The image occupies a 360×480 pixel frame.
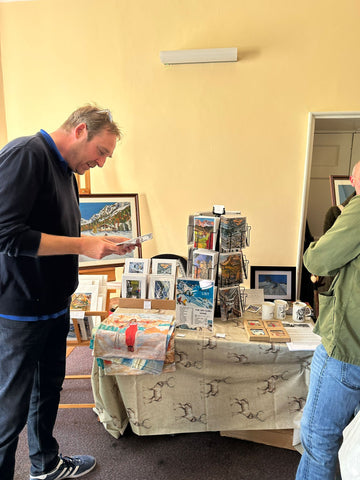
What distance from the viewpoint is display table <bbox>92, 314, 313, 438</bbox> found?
1.59 meters

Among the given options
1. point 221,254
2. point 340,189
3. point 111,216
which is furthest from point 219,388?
point 340,189

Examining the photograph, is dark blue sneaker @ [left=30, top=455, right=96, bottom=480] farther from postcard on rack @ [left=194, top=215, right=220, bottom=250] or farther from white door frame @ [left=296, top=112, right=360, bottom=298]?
white door frame @ [left=296, top=112, right=360, bottom=298]

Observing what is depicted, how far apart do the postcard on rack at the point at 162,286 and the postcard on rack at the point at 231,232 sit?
374mm

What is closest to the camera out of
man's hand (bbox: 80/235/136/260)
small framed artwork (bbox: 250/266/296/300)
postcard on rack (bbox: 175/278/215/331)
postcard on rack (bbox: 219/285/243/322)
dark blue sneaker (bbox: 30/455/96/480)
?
man's hand (bbox: 80/235/136/260)

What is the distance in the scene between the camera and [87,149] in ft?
4.25

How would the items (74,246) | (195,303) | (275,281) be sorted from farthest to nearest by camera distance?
(275,281), (195,303), (74,246)

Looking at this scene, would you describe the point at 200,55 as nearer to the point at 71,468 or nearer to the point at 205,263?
the point at 205,263

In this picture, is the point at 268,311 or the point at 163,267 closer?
the point at 268,311

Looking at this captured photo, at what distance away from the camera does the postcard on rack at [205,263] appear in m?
1.72

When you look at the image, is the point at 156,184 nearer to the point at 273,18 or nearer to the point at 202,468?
the point at 273,18

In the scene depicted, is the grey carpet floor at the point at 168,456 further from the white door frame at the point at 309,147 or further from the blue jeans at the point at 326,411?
the white door frame at the point at 309,147

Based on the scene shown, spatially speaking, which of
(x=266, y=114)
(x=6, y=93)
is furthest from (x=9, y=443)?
(x=6, y=93)

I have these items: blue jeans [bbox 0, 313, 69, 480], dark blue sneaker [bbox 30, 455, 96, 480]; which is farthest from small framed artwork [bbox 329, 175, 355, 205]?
dark blue sneaker [bbox 30, 455, 96, 480]

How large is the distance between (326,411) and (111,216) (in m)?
2.14
